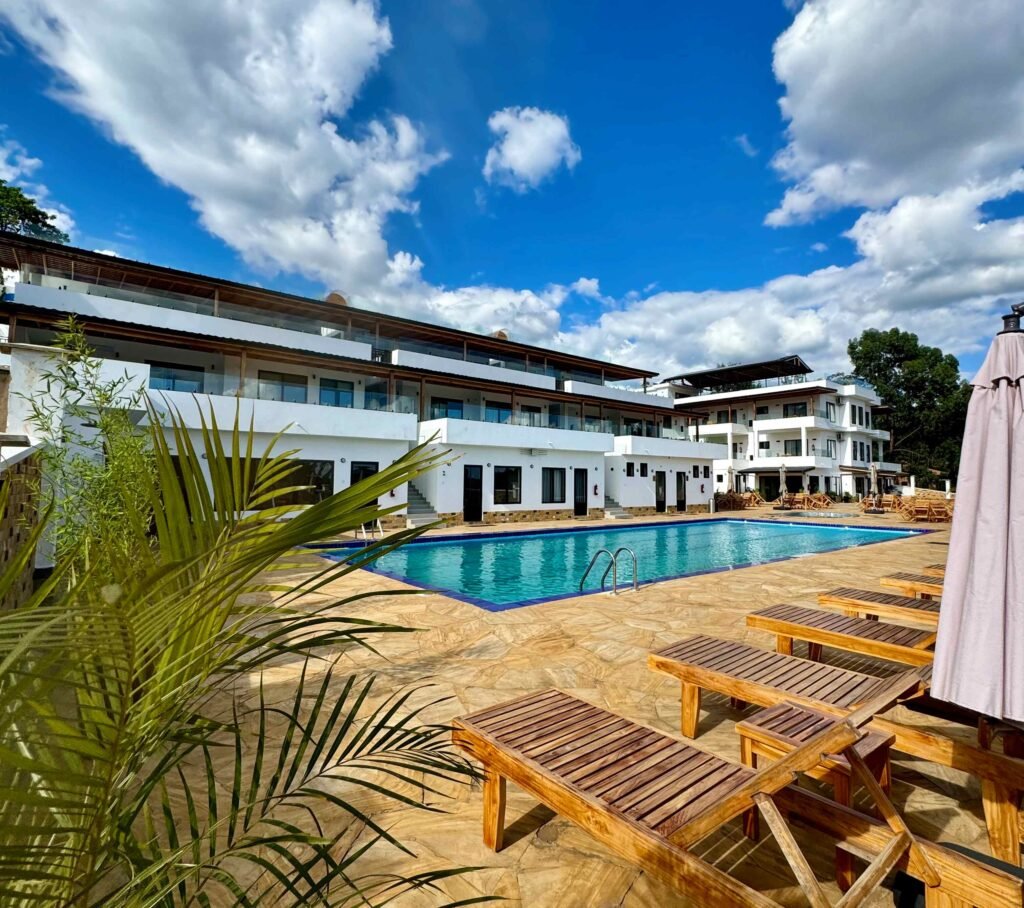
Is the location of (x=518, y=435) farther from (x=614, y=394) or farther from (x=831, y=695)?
(x=831, y=695)

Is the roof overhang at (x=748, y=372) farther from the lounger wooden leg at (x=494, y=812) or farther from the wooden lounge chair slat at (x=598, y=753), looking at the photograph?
the lounger wooden leg at (x=494, y=812)

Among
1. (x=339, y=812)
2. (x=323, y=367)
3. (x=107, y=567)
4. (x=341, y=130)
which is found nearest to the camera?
(x=107, y=567)

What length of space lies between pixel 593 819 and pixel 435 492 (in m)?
18.5

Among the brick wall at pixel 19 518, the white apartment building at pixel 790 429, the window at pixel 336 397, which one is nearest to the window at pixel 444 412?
the window at pixel 336 397

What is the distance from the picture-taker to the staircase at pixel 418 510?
19.3 m

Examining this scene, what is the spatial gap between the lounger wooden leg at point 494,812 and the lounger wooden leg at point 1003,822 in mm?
2456

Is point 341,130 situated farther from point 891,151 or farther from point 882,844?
point 882,844

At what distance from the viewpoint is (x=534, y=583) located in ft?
37.4

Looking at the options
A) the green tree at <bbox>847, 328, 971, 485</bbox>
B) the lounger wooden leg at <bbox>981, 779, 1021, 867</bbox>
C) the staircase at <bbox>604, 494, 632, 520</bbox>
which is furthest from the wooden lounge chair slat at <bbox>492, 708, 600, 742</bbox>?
the green tree at <bbox>847, 328, 971, 485</bbox>

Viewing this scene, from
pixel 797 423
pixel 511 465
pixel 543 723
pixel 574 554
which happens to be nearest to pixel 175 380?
pixel 511 465

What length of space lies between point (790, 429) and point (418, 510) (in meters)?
31.3

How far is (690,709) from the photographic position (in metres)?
3.82

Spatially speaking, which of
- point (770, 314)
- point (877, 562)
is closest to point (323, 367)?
point (877, 562)

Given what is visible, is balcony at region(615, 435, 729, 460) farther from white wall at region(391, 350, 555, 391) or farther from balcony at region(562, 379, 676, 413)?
white wall at region(391, 350, 555, 391)
